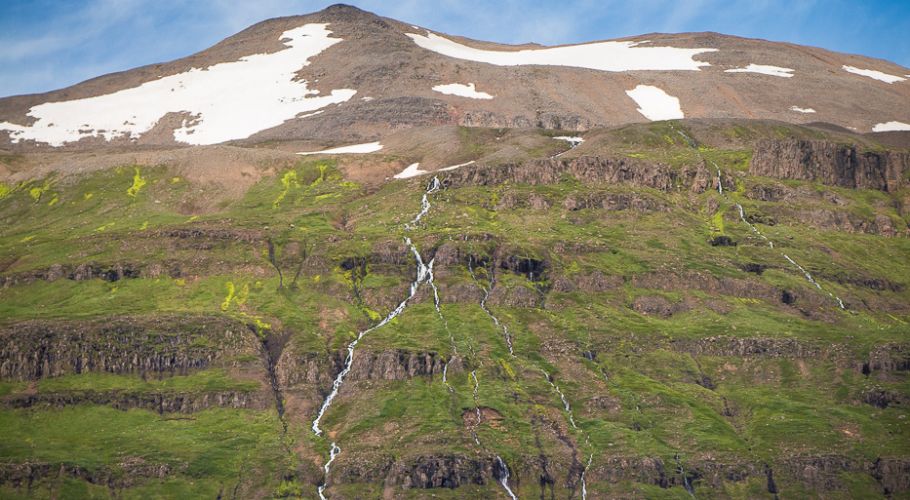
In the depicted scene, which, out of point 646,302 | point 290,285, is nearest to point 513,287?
point 646,302

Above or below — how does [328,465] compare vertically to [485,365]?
below

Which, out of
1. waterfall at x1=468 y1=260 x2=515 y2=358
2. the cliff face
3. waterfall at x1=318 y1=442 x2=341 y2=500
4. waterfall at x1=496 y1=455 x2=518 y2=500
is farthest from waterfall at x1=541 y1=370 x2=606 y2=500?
the cliff face

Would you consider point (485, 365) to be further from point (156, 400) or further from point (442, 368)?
point (156, 400)

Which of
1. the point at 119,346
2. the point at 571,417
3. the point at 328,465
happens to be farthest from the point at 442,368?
the point at 119,346

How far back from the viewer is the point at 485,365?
16100cm

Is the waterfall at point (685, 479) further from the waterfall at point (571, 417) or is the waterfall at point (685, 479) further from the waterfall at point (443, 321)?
the waterfall at point (443, 321)

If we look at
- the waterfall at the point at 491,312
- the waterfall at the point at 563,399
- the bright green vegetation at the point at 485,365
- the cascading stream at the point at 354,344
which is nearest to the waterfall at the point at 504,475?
the bright green vegetation at the point at 485,365

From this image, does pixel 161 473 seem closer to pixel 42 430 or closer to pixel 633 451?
pixel 42 430

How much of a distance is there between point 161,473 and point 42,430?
20817 mm

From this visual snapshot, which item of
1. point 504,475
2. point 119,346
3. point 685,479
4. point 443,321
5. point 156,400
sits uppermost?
point 119,346

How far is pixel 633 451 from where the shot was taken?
5586 inches

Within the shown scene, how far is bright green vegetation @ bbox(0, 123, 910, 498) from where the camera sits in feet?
456

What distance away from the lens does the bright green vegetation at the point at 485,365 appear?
139 m

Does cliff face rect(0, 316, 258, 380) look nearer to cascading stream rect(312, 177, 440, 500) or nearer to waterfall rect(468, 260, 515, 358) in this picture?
cascading stream rect(312, 177, 440, 500)
